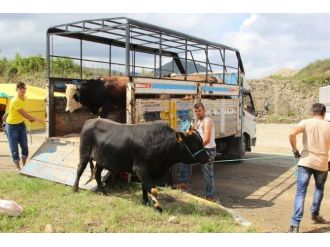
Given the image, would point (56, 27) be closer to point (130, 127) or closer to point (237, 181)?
point (130, 127)

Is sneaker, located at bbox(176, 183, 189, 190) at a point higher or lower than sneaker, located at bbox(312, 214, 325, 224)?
higher

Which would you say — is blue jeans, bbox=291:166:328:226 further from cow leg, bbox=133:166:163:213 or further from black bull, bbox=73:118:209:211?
cow leg, bbox=133:166:163:213

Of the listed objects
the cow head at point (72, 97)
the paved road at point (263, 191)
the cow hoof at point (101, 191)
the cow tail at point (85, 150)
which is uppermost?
the cow head at point (72, 97)

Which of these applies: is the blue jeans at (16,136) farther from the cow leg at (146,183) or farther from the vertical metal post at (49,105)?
the cow leg at (146,183)

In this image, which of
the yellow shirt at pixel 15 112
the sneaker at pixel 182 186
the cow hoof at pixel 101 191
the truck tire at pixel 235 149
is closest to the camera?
the cow hoof at pixel 101 191

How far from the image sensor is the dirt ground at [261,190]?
642 cm

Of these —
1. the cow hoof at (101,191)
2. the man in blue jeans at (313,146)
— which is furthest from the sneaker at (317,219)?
the cow hoof at (101,191)

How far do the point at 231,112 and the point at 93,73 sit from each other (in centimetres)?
386

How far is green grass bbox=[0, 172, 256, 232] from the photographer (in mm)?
5113

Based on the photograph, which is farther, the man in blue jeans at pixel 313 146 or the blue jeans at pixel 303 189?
the man in blue jeans at pixel 313 146

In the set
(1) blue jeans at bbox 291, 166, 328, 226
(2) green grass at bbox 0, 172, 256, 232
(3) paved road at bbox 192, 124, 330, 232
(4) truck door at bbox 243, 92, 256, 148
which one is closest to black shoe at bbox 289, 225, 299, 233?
(1) blue jeans at bbox 291, 166, 328, 226

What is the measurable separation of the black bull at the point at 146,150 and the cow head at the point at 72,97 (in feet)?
6.20

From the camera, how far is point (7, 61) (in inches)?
1380

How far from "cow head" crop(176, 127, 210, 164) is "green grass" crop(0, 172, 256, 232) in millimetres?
726
